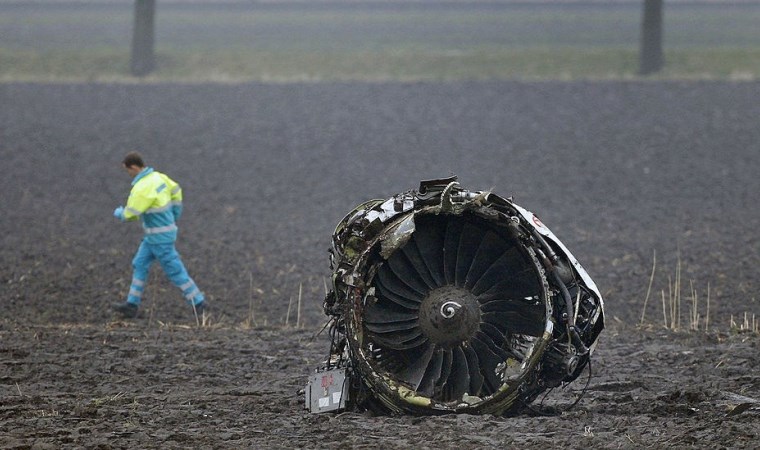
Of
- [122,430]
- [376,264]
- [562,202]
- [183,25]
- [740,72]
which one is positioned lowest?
[122,430]

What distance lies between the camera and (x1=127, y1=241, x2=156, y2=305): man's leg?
1257cm

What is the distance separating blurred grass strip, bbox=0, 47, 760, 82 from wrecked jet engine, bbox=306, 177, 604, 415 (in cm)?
1918

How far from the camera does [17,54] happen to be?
2988cm

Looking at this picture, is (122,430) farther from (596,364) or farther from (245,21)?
(245,21)

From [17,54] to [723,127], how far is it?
17.4m

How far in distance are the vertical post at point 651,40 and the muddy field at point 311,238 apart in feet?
5.38

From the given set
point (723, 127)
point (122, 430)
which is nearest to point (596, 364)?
point (122, 430)

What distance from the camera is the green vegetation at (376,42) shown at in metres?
27.7

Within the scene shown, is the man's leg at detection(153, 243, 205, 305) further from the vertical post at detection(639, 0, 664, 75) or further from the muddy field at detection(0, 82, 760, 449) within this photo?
the vertical post at detection(639, 0, 664, 75)

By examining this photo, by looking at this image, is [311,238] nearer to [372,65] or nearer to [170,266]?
[170,266]

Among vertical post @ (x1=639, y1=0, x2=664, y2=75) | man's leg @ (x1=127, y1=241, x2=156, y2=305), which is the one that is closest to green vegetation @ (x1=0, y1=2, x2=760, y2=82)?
vertical post @ (x1=639, y1=0, x2=664, y2=75)

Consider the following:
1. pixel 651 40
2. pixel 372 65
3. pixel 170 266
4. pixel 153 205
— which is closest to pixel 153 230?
pixel 153 205

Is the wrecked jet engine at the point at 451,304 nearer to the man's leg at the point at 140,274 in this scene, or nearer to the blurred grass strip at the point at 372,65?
the man's leg at the point at 140,274

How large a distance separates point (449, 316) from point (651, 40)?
20527mm
